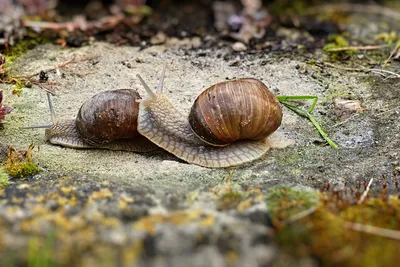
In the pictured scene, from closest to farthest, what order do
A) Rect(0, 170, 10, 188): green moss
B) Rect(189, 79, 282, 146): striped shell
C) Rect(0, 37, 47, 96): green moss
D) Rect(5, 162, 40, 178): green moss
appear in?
Rect(0, 170, 10, 188): green moss → Rect(5, 162, 40, 178): green moss → Rect(189, 79, 282, 146): striped shell → Rect(0, 37, 47, 96): green moss

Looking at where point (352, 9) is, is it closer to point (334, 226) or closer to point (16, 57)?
point (16, 57)

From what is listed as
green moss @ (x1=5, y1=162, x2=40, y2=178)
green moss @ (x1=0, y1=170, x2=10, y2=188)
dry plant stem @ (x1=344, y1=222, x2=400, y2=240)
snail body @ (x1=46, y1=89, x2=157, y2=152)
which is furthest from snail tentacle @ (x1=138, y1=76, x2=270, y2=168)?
dry plant stem @ (x1=344, y1=222, x2=400, y2=240)

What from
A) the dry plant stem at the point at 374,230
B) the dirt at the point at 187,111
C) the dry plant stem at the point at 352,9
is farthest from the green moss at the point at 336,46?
the dry plant stem at the point at 374,230

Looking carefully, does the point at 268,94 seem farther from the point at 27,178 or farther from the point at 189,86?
the point at 27,178

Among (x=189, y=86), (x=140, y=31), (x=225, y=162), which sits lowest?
(x=225, y=162)

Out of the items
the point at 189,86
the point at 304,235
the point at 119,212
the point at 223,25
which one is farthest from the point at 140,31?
the point at 304,235

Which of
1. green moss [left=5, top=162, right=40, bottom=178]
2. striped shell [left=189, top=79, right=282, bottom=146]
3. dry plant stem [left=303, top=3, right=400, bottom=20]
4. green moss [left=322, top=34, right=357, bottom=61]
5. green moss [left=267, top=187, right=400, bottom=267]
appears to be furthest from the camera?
dry plant stem [left=303, top=3, right=400, bottom=20]

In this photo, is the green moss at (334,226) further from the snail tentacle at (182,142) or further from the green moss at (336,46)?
the green moss at (336,46)

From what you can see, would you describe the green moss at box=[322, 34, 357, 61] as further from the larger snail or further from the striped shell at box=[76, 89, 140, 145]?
the striped shell at box=[76, 89, 140, 145]
